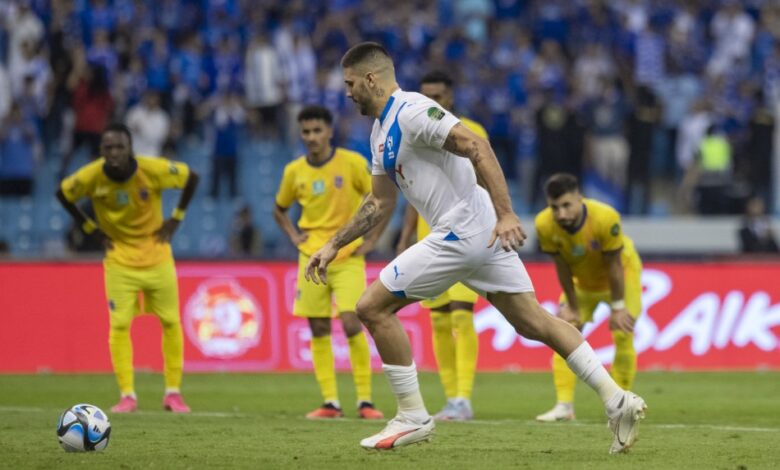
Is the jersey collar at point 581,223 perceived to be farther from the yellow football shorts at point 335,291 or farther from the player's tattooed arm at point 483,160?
the player's tattooed arm at point 483,160

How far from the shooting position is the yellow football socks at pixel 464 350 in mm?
12688

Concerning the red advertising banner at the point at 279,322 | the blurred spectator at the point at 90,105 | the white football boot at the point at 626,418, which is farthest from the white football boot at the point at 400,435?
the blurred spectator at the point at 90,105

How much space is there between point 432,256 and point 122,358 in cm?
508

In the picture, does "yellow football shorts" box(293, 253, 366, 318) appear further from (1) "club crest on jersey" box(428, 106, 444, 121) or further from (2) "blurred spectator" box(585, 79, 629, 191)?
(2) "blurred spectator" box(585, 79, 629, 191)

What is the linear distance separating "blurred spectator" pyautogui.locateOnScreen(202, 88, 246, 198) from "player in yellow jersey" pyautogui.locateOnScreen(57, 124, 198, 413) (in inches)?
387

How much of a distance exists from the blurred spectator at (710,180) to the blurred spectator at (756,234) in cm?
270

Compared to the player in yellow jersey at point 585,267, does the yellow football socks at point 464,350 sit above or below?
below

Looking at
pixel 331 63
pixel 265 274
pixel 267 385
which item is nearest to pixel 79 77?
pixel 331 63

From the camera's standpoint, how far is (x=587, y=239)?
1227cm

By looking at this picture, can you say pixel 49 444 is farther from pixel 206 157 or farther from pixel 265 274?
pixel 206 157

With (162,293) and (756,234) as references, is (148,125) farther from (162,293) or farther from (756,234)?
(162,293)

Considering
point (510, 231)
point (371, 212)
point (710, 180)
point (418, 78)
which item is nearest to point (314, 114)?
point (371, 212)

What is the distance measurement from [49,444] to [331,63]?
15.2 meters

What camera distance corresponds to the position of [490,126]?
24172 mm
